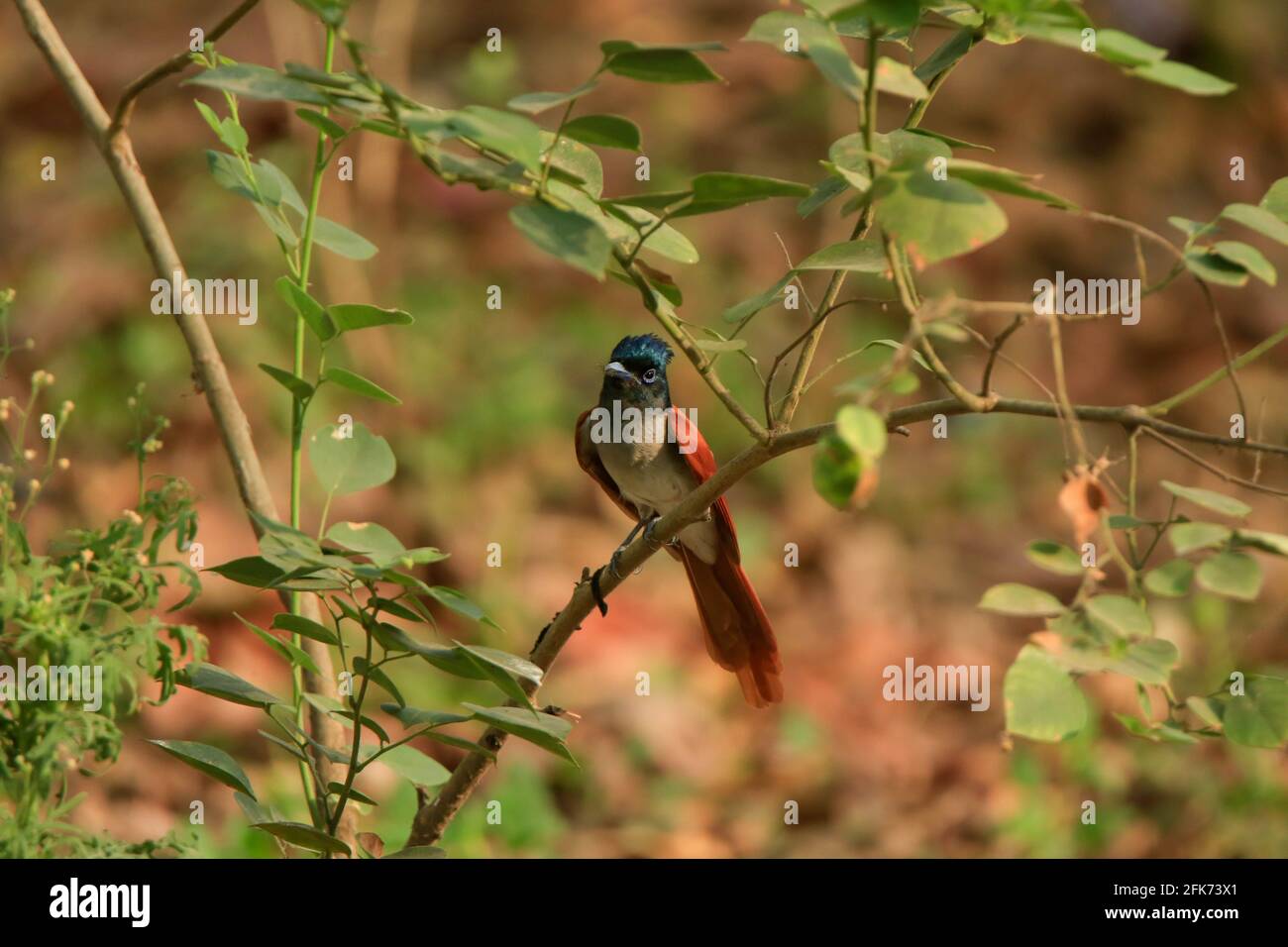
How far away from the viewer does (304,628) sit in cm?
165

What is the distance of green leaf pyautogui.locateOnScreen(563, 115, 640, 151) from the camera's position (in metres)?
1.35

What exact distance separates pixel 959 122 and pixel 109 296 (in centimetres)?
469

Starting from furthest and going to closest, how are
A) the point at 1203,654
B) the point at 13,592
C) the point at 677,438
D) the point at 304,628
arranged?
the point at 1203,654 → the point at 677,438 → the point at 304,628 → the point at 13,592

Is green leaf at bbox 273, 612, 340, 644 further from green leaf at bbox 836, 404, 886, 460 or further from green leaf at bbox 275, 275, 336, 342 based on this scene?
green leaf at bbox 836, 404, 886, 460

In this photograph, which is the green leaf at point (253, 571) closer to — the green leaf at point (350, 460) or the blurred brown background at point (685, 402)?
the green leaf at point (350, 460)

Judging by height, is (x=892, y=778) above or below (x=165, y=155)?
below

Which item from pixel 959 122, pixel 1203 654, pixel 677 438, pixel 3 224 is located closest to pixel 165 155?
pixel 3 224

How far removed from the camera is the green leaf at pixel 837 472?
119 cm

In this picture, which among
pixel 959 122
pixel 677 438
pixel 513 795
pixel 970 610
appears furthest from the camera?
pixel 959 122

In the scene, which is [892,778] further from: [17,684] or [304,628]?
[17,684]

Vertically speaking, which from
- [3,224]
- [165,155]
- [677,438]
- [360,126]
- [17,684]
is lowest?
[17,684]

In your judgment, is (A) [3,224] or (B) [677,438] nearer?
(B) [677,438]

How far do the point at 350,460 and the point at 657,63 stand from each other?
2.47 ft

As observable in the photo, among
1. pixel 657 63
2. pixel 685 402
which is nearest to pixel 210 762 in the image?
pixel 657 63
